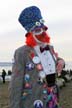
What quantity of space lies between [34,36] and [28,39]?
4.0 inches

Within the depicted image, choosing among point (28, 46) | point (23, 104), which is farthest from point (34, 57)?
point (23, 104)

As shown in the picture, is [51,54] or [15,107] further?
[51,54]

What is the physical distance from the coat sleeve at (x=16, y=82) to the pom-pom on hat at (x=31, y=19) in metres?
0.40

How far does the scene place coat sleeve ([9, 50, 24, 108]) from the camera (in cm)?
570

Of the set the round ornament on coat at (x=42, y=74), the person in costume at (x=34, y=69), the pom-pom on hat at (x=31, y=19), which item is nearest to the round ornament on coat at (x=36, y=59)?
the person in costume at (x=34, y=69)

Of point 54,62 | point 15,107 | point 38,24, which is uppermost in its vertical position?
Result: point 38,24

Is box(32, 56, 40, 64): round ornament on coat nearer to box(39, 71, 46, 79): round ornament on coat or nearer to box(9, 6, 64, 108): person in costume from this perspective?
box(9, 6, 64, 108): person in costume

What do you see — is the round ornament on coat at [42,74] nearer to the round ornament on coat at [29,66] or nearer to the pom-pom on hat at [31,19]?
the round ornament on coat at [29,66]

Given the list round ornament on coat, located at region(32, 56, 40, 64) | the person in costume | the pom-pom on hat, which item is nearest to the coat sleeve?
the person in costume

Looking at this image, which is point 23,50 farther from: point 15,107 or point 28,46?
point 15,107

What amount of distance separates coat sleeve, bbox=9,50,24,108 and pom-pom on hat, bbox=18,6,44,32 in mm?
403

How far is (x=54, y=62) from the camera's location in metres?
6.03

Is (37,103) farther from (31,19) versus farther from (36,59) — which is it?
(31,19)

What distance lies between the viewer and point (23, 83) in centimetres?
579
